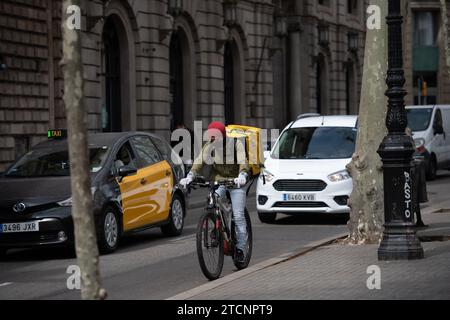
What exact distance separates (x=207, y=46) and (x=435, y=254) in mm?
26757

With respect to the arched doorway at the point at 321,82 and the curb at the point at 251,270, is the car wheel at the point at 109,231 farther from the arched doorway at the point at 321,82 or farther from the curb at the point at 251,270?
the arched doorway at the point at 321,82

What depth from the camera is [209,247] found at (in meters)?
11.8

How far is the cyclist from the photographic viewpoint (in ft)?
40.0

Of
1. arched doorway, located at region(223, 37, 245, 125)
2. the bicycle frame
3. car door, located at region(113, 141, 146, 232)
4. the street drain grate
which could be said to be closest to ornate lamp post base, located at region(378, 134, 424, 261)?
the bicycle frame

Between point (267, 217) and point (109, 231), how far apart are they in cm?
510

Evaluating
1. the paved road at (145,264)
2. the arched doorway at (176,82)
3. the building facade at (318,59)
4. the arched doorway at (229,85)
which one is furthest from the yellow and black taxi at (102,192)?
the building facade at (318,59)

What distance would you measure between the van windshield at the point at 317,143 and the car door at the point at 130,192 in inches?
178

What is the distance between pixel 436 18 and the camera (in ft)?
218

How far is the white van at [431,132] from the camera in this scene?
1253 inches

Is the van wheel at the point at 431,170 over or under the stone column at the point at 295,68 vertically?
under

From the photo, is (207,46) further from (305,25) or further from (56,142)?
(56,142)

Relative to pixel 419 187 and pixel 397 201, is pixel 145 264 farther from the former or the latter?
pixel 419 187

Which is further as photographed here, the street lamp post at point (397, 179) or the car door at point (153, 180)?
the car door at point (153, 180)
